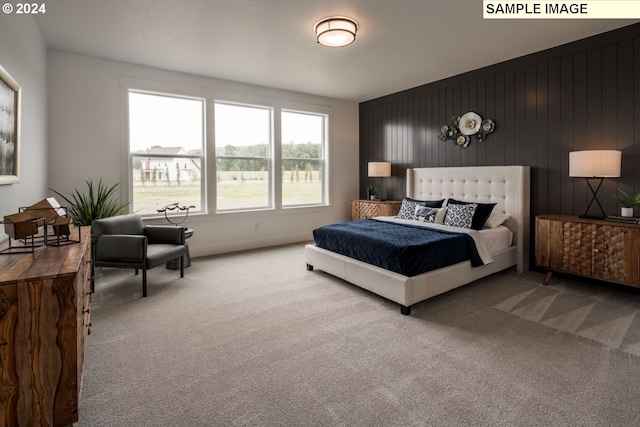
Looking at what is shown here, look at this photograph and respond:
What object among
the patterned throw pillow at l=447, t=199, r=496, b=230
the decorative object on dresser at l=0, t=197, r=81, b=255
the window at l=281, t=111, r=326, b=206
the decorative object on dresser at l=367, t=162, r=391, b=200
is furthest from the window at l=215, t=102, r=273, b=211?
the patterned throw pillow at l=447, t=199, r=496, b=230

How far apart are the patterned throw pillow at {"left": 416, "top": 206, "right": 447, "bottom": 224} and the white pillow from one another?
55cm

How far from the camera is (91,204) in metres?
3.98

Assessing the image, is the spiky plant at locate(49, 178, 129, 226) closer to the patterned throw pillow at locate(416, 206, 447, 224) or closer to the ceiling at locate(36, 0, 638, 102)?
the ceiling at locate(36, 0, 638, 102)

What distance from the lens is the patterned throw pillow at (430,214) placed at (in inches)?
A: 177

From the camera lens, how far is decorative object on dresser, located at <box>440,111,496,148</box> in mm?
4761

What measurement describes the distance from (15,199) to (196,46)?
244 cm

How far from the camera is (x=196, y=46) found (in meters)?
3.94

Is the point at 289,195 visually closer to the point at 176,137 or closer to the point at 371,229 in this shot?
the point at 176,137

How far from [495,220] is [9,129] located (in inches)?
192

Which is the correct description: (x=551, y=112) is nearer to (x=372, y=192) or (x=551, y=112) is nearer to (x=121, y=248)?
(x=372, y=192)

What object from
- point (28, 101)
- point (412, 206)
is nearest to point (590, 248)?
point (412, 206)

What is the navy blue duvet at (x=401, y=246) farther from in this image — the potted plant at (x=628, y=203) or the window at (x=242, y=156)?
the window at (x=242, y=156)

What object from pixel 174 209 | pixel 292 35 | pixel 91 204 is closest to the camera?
pixel 292 35

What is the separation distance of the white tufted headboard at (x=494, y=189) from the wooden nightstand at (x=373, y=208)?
0.51 meters
